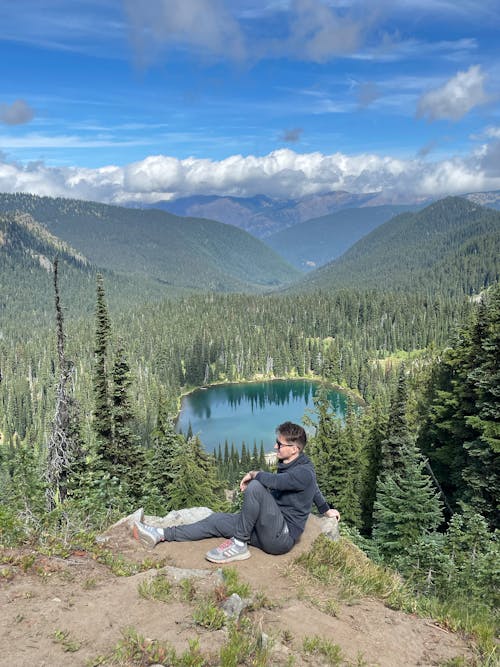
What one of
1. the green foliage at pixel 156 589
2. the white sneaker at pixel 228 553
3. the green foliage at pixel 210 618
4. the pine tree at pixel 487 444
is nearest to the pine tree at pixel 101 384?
the white sneaker at pixel 228 553

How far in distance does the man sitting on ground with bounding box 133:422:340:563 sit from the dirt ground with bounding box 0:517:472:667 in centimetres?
51

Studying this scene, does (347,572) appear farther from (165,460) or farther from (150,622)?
(165,460)

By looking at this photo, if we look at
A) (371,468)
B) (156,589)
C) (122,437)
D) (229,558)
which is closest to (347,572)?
(229,558)

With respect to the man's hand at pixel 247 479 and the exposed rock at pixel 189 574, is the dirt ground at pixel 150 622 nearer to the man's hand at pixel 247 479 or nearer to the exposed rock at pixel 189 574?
the exposed rock at pixel 189 574

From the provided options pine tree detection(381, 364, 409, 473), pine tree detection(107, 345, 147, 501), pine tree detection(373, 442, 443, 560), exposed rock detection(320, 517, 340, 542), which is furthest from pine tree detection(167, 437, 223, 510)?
exposed rock detection(320, 517, 340, 542)

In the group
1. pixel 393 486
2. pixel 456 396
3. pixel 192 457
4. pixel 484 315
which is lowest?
pixel 192 457

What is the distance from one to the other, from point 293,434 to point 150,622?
4.23 metres

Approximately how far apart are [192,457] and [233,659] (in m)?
26.0

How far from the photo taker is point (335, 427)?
121ft

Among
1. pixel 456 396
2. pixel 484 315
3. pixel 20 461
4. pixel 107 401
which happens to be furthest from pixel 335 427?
pixel 20 461

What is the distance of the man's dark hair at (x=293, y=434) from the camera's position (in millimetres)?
9453

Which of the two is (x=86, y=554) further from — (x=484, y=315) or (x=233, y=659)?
(x=484, y=315)

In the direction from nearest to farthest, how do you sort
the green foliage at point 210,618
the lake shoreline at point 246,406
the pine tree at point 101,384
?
the green foliage at point 210,618 → the pine tree at point 101,384 → the lake shoreline at point 246,406

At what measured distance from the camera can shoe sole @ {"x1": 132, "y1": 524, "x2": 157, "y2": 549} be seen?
32.5 feet
